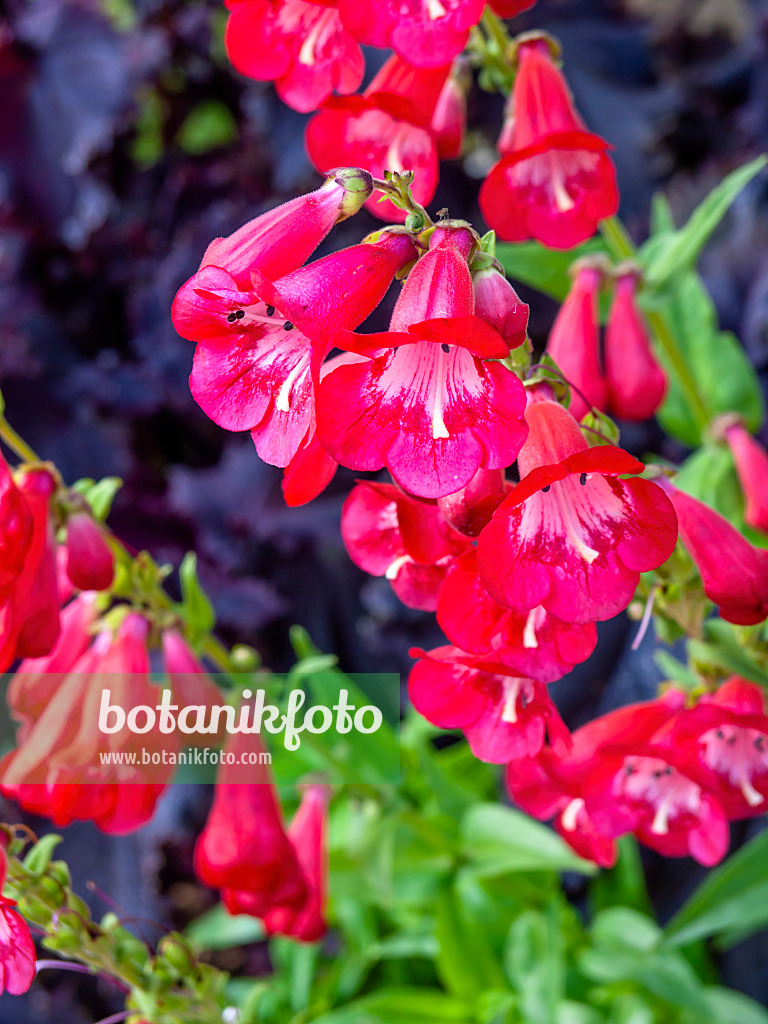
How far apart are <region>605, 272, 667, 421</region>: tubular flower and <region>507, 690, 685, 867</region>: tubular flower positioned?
0.37 metres

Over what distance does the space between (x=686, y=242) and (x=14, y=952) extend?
0.87 m

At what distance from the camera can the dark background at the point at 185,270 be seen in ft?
4.23

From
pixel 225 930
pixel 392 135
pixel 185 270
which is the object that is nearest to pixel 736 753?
pixel 392 135

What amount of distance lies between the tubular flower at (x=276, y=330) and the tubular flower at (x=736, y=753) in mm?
350

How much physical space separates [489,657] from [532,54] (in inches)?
23.6

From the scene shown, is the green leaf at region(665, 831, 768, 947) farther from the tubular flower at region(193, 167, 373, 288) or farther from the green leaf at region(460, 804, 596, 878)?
the tubular flower at region(193, 167, 373, 288)

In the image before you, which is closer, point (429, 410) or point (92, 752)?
point (429, 410)

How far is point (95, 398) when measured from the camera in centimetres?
147

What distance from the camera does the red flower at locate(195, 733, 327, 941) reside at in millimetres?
828

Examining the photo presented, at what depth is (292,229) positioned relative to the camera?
0.52 meters

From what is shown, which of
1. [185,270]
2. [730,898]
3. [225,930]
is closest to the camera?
[730,898]

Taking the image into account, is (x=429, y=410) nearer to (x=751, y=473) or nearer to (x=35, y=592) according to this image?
(x=35, y=592)

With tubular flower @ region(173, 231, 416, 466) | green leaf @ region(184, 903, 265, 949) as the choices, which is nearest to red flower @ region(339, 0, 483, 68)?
tubular flower @ region(173, 231, 416, 466)

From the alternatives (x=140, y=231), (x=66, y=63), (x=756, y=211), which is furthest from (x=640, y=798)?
(x=66, y=63)
